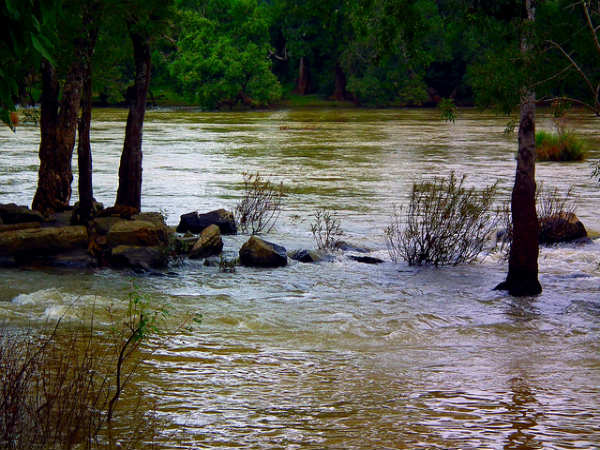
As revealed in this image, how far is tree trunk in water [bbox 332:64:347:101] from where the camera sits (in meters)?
84.8

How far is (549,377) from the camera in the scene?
8.78 meters

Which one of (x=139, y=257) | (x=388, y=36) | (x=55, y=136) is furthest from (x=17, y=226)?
(x=388, y=36)

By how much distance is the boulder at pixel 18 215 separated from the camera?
16.0 meters

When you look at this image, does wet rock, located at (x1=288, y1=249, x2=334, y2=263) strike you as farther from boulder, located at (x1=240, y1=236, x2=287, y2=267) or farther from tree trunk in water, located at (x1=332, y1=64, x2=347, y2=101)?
tree trunk in water, located at (x1=332, y1=64, x2=347, y2=101)

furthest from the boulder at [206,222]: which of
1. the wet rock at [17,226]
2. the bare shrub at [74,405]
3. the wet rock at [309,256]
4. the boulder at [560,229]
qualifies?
the bare shrub at [74,405]

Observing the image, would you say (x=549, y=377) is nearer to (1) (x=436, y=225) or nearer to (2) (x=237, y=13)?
(1) (x=436, y=225)

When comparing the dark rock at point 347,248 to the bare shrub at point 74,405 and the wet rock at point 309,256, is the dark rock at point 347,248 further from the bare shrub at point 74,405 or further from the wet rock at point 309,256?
the bare shrub at point 74,405

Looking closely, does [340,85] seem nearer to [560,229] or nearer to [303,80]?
[303,80]

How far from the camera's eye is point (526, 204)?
469 inches

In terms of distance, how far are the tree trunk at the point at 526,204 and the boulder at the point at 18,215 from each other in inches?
341

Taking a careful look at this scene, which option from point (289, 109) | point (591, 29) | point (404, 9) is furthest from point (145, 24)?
point (289, 109)

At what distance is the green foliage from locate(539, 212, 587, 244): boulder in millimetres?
57887

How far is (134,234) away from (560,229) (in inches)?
310

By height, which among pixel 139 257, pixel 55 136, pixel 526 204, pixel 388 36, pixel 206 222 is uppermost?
pixel 388 36
